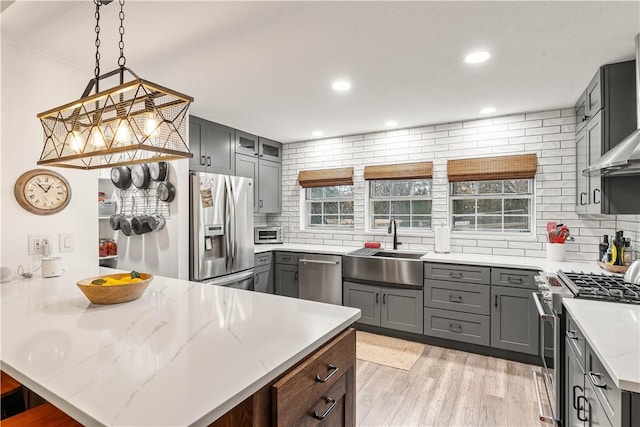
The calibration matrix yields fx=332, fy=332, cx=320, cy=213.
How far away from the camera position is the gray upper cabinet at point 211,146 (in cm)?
357

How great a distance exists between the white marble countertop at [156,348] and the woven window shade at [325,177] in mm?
2967

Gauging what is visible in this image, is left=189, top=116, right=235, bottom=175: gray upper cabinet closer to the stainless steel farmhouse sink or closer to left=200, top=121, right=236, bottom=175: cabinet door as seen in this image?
left=200, top=121, right=236, bottom=175: cabinet door

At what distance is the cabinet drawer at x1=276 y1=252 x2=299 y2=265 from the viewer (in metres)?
4.20

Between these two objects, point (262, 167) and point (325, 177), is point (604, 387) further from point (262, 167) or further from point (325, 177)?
point (262, 167)

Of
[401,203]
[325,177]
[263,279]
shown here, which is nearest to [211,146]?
[325,177]

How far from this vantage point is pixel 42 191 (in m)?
2.21

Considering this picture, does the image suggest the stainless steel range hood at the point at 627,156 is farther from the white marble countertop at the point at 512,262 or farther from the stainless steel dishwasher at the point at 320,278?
the stainless steel dishwasher at the point at 320,278

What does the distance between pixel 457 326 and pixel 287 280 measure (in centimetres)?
204

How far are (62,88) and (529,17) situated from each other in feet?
9.82

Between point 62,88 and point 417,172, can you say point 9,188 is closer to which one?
point 62,88

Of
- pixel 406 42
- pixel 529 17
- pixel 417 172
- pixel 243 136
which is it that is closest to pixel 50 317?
pixel 406 42

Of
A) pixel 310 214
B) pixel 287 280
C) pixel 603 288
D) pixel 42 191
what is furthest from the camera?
pixel 310 214

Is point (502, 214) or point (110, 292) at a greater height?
point (502, 214)

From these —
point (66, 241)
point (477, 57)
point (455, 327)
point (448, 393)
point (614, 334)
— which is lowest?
point (448, 393)
